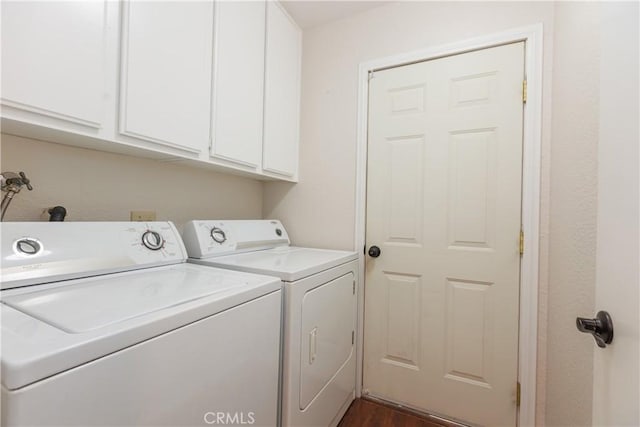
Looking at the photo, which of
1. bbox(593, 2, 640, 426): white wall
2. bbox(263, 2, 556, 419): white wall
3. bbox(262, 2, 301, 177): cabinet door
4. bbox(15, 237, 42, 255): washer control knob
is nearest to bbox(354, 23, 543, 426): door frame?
bbox(263, 2, 556, 419): white wall

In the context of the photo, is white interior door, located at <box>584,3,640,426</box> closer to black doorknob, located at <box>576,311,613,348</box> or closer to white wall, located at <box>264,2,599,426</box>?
black doorknob, located at <box>576,311,613,348</box>

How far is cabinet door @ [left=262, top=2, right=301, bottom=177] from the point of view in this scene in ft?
5.73

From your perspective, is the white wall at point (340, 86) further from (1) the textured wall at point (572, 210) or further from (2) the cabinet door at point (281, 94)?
(1) the textured wall at point (572, 210)

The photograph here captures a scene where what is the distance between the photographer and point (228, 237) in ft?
5.12

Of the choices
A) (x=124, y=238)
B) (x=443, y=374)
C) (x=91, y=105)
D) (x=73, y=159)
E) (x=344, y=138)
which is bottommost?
(x=443, y=374)

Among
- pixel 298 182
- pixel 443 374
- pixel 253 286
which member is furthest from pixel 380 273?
pixel 253 286

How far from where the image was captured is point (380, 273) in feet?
5.96

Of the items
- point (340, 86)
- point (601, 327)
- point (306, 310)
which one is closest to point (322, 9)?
point (340, 86)

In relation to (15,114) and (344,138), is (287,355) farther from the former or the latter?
(344,138)

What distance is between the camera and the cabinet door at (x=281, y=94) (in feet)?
5.73

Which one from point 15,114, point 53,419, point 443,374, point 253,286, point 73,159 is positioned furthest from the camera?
point 443,374

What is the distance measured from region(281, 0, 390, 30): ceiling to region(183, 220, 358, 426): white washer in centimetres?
147

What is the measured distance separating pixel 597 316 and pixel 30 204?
1830 millimetres

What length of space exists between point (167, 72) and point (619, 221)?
1490mm
